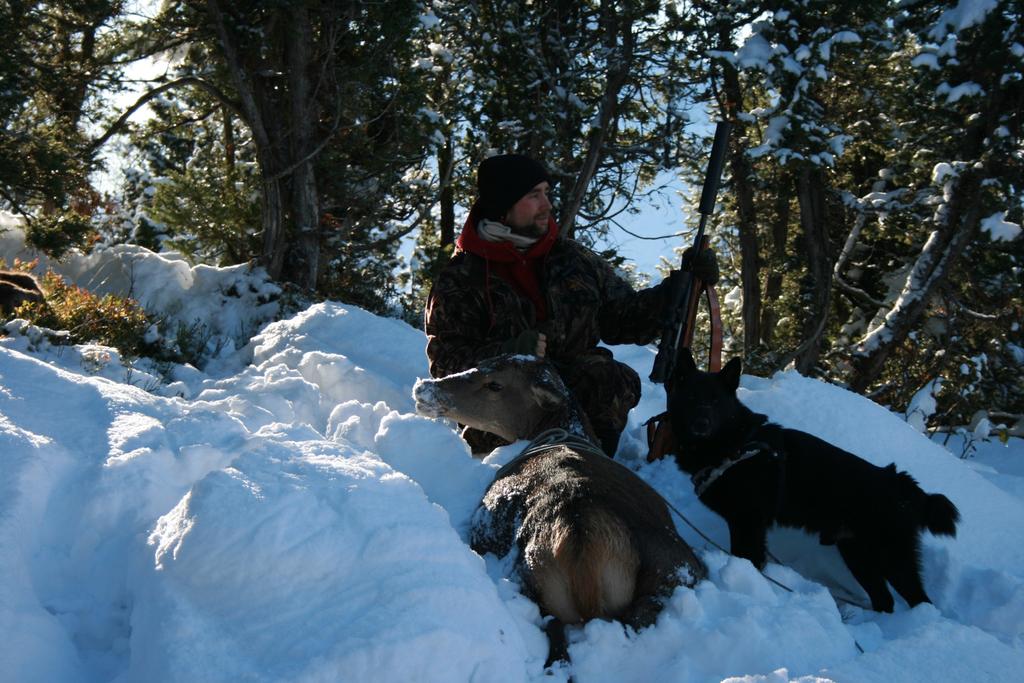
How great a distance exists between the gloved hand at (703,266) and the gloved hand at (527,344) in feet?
3.98

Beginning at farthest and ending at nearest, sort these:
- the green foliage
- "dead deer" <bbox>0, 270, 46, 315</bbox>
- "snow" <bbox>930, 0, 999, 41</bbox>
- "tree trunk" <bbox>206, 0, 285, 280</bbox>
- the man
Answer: "snow" <bbox>930, 0, 999, 41</bbox> < "tree trunk" <bbox>206, 0, 285, 280</bbox> < "dead deer" <bbox>0, 270, 46, 315</bbox> < the green foliage < the man

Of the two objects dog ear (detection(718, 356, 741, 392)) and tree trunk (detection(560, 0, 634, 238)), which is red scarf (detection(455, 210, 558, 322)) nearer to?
dog ear (detection(718, 356, 741, 392))

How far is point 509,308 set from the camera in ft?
18.6

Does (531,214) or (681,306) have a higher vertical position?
(531,214)

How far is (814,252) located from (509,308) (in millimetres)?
10318

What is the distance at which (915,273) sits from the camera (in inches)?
478

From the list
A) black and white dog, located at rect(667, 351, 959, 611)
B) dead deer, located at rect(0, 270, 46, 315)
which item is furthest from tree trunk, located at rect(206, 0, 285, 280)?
black and white dog, located at rect(667, 351, 959, 611)

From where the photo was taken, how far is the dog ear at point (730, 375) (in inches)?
183

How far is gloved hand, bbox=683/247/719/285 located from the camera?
555 cm

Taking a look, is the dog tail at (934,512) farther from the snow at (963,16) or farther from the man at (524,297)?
the snow at (963,16)

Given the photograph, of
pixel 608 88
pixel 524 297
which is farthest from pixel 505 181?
pixel 608 88

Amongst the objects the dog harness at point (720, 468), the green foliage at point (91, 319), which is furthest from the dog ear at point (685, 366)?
the green foliage at point (91, 319)

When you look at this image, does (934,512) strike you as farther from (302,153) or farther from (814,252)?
(814,252)

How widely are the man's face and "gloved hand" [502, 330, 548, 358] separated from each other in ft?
2.81
